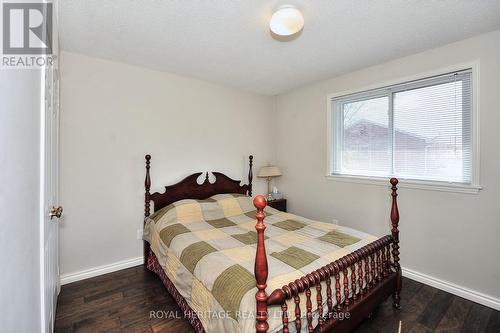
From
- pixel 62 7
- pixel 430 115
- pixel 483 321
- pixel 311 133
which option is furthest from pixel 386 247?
pixel 62 7

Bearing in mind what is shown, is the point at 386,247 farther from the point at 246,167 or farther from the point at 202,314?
the point at 246,167

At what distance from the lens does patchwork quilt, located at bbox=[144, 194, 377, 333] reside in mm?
1370

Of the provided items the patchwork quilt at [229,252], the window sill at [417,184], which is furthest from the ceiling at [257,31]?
the patchwork quilt at [229,252]

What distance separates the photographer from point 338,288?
155 cm

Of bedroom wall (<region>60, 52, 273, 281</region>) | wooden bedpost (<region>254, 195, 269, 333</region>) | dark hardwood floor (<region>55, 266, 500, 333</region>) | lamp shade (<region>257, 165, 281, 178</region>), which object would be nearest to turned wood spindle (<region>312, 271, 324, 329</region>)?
wooden bedpost (<region>254, 195, 269, 333</region>)

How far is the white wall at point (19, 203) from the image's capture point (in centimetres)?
62

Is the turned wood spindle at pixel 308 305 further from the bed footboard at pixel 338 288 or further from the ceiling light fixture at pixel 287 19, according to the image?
the ceiling light fixture at pixel 287 19

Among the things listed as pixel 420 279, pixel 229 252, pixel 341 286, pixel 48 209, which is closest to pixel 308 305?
pixel 341 286

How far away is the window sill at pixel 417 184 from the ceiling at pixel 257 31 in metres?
1.38

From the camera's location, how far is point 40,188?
42.5 inches

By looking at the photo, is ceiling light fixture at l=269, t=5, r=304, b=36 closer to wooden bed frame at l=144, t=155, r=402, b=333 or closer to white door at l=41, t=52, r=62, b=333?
wooden bed frame at l=144, t=155, r=402, b=333

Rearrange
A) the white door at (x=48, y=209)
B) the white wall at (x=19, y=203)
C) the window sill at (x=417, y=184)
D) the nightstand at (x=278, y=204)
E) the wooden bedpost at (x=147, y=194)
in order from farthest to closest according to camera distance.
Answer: the nightstand at (x=278, y=204) → the wooden bedpost at (x=147, y=194) → the window sill at (x=417, y=184) → the white door at (x=48, y=209) → the white wall at (x=19, y=203)

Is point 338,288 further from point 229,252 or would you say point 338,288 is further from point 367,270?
point 229,252

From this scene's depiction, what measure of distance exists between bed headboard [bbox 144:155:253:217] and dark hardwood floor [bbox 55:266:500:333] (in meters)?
0.90
